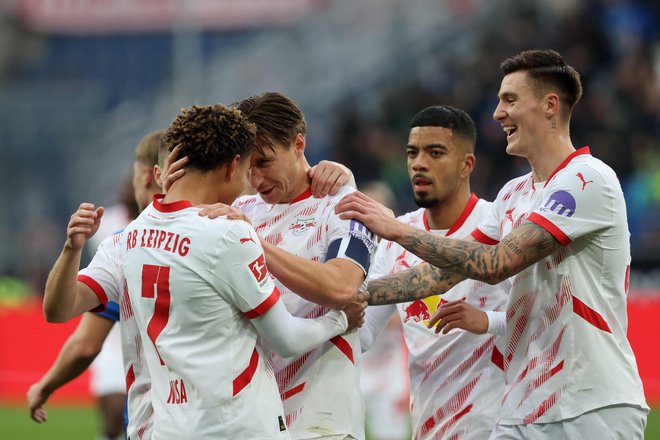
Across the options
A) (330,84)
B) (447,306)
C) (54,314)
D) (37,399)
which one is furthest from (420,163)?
(330,84)

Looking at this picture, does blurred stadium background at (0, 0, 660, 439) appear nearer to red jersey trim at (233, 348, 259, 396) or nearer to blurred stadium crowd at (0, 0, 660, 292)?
blurred stadium crowd at (0, 0, 660, 292)

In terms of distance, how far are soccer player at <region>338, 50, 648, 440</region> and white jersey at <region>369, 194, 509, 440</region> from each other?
20.7 inches

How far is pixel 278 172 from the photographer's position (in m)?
4.82

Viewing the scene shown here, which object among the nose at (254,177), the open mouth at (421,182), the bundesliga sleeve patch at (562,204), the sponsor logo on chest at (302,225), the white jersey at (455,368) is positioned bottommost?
the white jersey at (455,368)

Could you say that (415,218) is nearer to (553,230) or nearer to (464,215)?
(464,215)

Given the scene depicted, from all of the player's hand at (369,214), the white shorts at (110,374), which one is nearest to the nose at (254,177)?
the player's hand at (369,214)

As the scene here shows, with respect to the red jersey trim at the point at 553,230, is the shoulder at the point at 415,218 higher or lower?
lower

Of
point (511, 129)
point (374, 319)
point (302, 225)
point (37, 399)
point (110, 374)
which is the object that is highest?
point (511, 129)

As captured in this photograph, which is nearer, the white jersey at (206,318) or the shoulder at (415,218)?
the white jersey at (206,318)

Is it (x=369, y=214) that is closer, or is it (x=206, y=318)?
(x=206, y=318)

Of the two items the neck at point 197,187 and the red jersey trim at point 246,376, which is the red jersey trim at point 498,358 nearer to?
the red jersey trim at point 246,376

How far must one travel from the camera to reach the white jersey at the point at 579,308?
4.64 m

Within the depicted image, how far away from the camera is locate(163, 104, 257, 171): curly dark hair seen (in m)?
4.18

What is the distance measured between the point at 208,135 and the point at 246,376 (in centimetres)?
99
